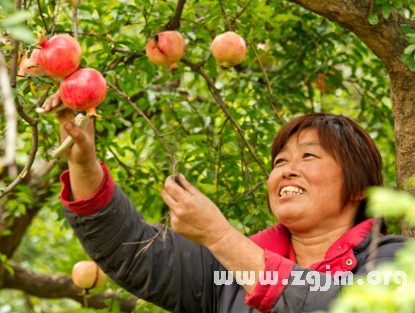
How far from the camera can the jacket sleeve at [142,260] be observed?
1.64 meters

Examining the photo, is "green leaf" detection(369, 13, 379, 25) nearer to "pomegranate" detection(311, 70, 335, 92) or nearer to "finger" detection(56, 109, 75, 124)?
"finger" detection(56, 109, 75, 124)

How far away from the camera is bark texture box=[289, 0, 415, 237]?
5.18ft

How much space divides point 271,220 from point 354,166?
0.67 meters

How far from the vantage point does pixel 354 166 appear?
158 cm

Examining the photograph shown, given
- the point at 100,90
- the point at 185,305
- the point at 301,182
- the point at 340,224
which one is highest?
the point at 100,90

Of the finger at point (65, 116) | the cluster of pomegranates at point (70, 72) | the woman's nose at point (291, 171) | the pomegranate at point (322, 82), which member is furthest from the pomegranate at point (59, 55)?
the pomegranate at point (322, 82)

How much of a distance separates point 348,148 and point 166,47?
88 cm

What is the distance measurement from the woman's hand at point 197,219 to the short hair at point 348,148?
1.79 feet

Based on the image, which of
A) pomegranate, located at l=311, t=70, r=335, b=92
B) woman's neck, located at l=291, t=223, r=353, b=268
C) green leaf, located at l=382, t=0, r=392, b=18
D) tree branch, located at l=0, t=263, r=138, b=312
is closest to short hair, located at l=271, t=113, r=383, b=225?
woman's neck, located at l=291, t=223, r=353, b=268

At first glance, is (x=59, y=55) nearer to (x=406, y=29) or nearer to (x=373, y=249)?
(x=373, y=249)

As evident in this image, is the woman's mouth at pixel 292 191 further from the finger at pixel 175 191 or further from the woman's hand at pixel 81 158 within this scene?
the woman's hand at pixel 81 158

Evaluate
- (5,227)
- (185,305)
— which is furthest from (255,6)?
(5,227)

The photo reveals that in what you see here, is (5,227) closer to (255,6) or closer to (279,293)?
(255,6)

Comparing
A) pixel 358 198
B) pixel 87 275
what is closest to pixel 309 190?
pixel 358 198
